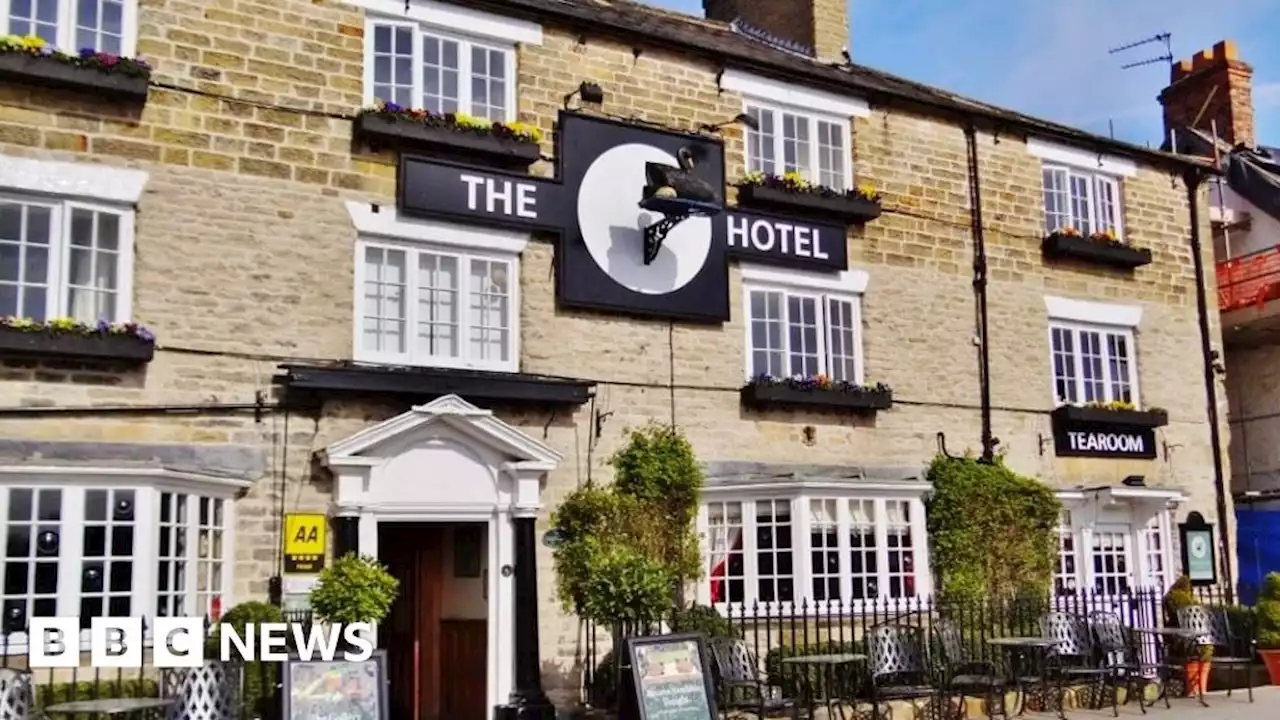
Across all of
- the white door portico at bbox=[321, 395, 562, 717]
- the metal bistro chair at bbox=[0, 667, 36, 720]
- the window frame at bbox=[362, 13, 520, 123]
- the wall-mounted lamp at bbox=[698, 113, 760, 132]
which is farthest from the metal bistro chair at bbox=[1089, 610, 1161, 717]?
the metal bistro chair at bbox=[0, 667, 36, 720]

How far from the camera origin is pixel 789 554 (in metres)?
13.8

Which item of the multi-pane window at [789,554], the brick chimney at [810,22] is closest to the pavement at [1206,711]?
the multi-pane window at [789,554]

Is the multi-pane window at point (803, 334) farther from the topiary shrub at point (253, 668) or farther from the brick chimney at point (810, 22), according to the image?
the topiary shrub at point (253, 668)

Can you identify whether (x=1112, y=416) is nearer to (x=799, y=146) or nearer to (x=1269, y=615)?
(x=1269, y=615)

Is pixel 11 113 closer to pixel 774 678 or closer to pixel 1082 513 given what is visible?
pixel 774 678

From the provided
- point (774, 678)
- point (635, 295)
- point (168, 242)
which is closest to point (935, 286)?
point (635, 295)

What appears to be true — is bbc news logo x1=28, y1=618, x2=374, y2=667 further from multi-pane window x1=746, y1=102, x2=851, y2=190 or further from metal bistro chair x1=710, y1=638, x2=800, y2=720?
multi-pane window x1=746, y1=102, x2=851, y2=190

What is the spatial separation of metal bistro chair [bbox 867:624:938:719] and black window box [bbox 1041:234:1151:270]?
652 centimetres

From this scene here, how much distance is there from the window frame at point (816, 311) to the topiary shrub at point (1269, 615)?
5.75 meters

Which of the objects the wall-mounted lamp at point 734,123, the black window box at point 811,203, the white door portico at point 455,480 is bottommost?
the white door portico at point 455,480

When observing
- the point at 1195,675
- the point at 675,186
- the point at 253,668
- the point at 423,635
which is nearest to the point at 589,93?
the point at 675,186

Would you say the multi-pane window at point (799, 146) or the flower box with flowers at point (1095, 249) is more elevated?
the multi-pane window at point (799, 146)

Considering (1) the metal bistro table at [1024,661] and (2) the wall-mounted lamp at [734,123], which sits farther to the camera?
(2) the wall-mounted lamp at [734,123]

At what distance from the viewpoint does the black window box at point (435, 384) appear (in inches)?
450
